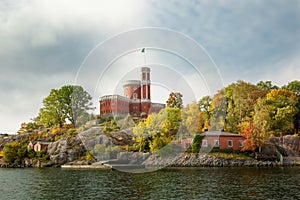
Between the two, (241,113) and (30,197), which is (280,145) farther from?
(30,197)

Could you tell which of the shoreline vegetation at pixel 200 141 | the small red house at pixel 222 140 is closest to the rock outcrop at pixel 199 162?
the shoreline vegetation at pixel 200 141

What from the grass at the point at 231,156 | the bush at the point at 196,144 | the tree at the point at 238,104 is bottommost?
the grass at the point at 231,156

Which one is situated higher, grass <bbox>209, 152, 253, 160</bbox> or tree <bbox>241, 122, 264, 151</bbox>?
tree <bbox>241, 122, 264, 151</bbox>

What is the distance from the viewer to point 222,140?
57.3 metres

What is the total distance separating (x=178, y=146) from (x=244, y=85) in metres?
23.3

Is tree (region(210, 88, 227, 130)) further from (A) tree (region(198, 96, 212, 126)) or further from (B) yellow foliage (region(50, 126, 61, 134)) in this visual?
(B) yellow foliage (region(50, 126, 61, 134))

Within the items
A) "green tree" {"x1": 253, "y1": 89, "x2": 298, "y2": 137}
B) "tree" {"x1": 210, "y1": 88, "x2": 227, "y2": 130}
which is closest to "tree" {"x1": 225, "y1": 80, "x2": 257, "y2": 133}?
"tree" {"x1": 210, "y1": 88, "x2": 227, "y2": 130}

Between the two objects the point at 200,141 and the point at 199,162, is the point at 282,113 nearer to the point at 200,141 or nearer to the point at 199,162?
the point at 200,141

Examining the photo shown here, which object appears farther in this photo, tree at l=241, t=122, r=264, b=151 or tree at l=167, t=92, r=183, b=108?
tree at l=241, t=122, r=264, b=151

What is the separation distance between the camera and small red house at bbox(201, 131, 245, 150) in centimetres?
5719

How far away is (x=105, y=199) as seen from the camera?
2305cm

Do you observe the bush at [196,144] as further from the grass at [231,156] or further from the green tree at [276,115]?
the green tree at [276,115]

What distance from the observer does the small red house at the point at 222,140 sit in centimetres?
5719

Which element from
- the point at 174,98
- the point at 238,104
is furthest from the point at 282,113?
the point at 174,98
